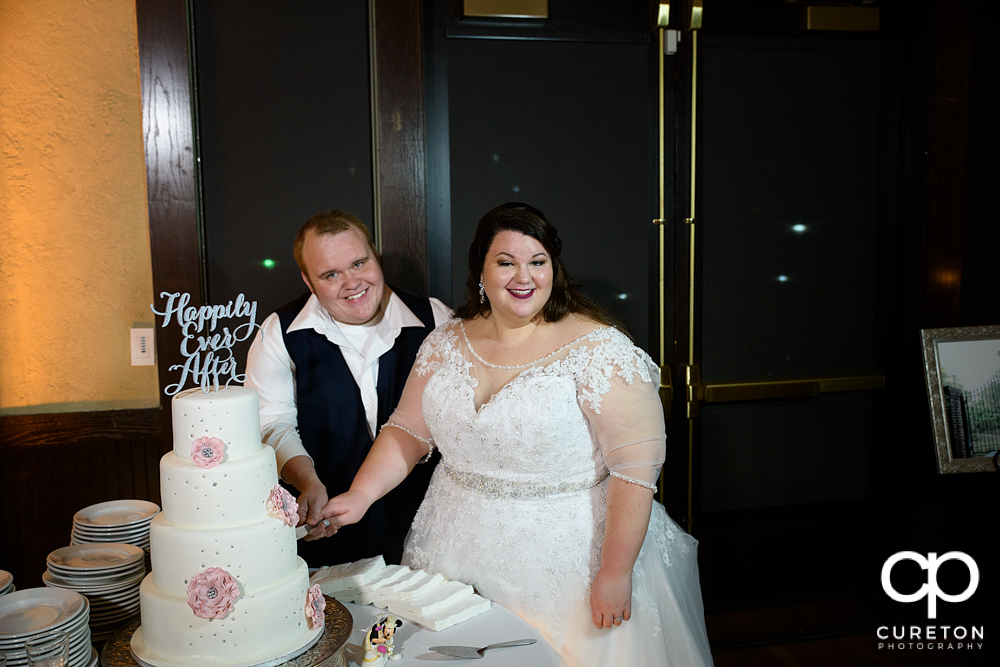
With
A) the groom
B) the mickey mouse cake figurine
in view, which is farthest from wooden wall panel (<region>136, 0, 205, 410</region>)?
the mickey mouse cake figurine

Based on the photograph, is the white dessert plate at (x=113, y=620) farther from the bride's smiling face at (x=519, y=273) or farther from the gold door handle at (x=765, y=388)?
the gold door handle at (x=765, y=388)

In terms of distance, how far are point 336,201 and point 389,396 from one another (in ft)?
3.13

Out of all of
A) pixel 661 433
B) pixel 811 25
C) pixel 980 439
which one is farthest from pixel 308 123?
pixel 980 439

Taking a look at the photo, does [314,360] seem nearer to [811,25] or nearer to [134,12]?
[134,12]

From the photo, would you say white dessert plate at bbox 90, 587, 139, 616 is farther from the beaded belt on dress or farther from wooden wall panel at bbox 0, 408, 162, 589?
wooden wall panel at bbox 0, 408, 162, 589

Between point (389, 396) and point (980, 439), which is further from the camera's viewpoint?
point (980, 439)

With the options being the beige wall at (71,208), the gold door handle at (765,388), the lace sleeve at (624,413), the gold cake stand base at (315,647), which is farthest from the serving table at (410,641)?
the gold door handle at (765,388)

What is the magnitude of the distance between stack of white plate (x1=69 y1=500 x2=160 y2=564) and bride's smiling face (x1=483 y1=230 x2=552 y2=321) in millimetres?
1046

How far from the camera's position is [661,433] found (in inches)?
76.9

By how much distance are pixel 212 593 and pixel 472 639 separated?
22.0 inches

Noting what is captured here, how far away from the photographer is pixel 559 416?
1965mm

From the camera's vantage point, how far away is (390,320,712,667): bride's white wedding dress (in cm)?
193

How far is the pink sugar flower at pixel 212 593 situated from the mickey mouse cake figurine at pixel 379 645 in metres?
0.30

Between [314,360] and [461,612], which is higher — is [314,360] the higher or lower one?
the higher one
